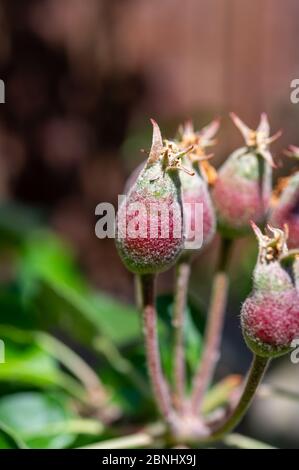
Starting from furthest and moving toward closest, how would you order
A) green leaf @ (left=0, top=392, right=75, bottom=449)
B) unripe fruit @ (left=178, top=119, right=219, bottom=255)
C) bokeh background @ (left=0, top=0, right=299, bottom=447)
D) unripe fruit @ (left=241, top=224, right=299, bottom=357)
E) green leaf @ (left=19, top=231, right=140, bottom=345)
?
bokeh background @ (left=0, top=0, right=299, bottom=447), green leaf @ (left=19, top=231, right=140, bottom=345), green leaf @ (left=0, top=392, right=75, bottom=449), unripe fruit @ (left=178, top=119, right=219, bottom=255), unripe fruit @ (left=241, top=224, right=299, bottom=357)

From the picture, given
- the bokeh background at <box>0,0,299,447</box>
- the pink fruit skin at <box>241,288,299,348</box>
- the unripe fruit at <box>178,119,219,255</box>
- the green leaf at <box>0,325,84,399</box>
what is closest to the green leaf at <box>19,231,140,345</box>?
the green leaf at <box>0,325,84,399</box>

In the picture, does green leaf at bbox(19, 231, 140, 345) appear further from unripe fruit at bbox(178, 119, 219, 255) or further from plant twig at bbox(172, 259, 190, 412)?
unripe fruit at bbox(178, 119, 219, 255)

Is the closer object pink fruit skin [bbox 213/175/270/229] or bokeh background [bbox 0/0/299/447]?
pink fruit skin [bbox 213/175/270/229]

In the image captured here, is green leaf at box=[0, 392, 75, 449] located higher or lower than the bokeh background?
lower

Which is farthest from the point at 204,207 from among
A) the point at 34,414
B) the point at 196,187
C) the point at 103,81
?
the point at 103,81

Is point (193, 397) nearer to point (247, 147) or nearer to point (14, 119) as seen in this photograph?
point (247, 147)
